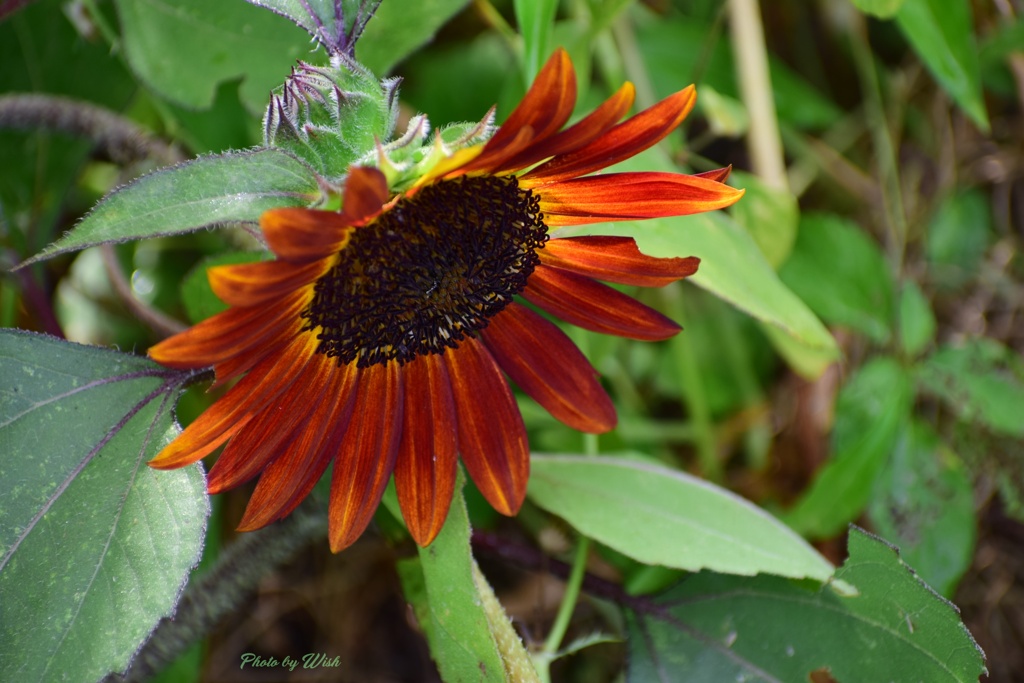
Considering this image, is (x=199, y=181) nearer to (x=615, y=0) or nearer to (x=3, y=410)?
(x=3, y=410)

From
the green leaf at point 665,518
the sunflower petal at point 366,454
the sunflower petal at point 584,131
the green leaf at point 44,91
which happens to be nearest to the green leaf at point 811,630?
the green leaf at point 665,518

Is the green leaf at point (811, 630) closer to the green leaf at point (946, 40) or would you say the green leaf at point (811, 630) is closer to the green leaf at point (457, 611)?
the green leaf at point (457, 611)

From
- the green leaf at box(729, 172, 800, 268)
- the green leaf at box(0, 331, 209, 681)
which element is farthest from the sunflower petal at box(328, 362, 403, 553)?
the green leaf at box(729, 172, 800, 268)

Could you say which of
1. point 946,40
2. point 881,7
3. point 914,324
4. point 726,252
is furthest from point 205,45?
point 914,324

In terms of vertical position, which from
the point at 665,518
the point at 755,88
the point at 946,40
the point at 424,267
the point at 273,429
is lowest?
the point at 665,518

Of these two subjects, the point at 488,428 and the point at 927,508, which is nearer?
the point at 488,428

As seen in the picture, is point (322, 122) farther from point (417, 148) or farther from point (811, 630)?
point (811, 630)
